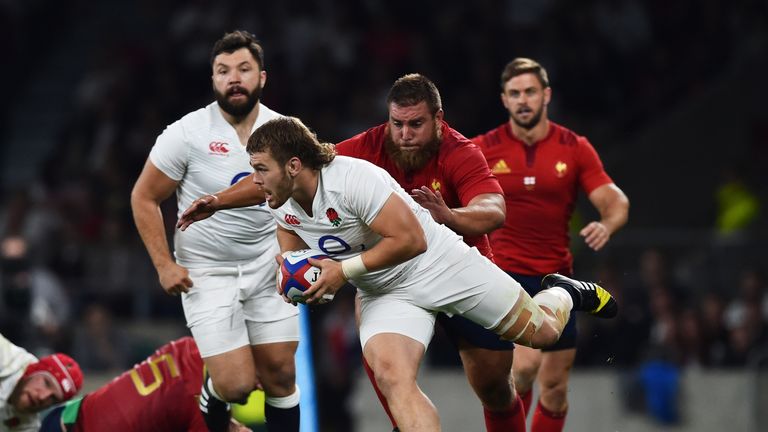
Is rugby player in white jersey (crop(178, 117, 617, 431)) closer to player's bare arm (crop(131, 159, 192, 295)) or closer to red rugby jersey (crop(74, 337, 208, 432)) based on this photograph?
player's bare arm (crop(131, 159, 192, 295))

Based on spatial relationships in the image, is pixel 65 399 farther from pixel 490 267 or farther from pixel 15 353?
pixel 490 267

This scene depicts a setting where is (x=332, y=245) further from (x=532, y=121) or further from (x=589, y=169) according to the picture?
(x=589, y=169)

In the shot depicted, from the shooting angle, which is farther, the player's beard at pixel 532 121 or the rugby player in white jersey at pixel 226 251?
the player's beard at pixel 532 121

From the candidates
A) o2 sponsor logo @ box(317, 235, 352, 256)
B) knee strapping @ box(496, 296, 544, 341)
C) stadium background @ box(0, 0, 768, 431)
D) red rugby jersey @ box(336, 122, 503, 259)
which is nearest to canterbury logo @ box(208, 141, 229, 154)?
red rugby jersey @ box(336, 122, 503, 259)

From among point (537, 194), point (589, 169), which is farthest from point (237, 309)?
point (589, 169)

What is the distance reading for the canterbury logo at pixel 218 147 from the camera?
727 centimetres

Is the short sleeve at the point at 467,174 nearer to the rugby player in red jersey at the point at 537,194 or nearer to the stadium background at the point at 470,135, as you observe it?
the rugby player in red jersey at the point at 537,194

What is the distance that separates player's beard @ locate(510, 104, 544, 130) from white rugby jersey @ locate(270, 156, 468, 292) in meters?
1.49

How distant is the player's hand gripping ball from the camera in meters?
6.04

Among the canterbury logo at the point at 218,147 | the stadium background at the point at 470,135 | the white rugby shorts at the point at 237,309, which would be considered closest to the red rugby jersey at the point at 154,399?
the white rugby shorts at the point at 237,309

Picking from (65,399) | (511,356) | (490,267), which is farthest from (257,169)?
(65,399)

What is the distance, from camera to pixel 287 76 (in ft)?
48.3

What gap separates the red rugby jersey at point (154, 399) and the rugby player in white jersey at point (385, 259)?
1356mm

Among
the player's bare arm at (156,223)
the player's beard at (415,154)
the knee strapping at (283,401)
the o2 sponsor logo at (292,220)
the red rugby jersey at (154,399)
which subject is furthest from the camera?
the red rugby jersey at (154,399)
